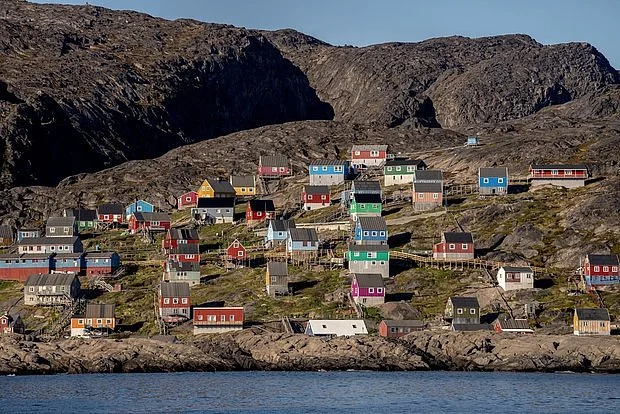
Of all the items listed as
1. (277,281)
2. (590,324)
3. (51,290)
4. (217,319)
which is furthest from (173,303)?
(590,324)

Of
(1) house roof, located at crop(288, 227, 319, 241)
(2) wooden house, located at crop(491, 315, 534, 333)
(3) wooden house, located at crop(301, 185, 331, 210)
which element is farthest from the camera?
(3) wooden house, located at crop(301, 185, 331, 210)

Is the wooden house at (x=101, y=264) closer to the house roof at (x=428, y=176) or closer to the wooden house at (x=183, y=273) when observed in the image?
the wooden house at (x=183, y=273)

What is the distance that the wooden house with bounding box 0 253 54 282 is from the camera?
165m

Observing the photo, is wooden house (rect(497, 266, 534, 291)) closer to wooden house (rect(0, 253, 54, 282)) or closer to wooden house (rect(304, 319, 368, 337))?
wooden house (rect(304, 319, 368, 337))

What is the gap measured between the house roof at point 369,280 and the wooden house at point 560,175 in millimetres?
50899

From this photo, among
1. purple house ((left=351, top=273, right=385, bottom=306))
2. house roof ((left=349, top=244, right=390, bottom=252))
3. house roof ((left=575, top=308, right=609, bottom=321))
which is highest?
house roof ((left=349, top=244, right=390, bottom=252))

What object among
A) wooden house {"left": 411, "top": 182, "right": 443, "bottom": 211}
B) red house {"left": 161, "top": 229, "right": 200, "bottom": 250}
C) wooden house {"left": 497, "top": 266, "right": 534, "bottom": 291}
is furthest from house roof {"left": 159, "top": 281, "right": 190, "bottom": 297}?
wooden house {"left": 411, "top": 182, "right": 443, "bottom": 211}

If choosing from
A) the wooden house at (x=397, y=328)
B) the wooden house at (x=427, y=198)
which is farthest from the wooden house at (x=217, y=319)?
the wooden house at (x=427, y=198)

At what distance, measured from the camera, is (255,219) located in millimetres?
188250

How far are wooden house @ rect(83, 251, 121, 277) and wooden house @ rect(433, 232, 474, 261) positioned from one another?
41326mm

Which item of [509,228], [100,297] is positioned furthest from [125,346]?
[509,228]

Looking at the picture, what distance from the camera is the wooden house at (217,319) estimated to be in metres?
135

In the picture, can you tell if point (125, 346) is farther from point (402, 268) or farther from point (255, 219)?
point (255, 219)

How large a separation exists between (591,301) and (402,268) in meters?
25.6
